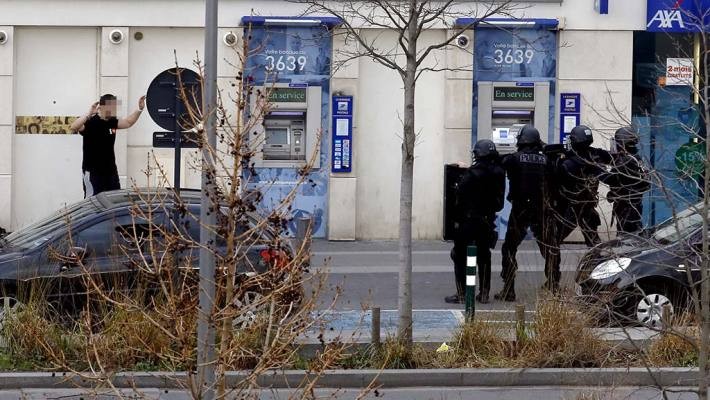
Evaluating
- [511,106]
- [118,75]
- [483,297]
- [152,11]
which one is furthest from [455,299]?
[152,11]

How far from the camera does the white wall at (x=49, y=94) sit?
744 inches

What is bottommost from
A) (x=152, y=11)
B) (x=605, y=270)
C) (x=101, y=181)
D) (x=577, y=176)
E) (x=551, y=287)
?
(x=551, y=287)

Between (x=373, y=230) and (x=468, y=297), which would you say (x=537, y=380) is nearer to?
(x=468, y=297)

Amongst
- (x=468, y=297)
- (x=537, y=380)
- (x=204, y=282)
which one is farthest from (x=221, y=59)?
(x=204, y=282)

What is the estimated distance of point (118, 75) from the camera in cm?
1867

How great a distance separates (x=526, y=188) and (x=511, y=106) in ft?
18.2

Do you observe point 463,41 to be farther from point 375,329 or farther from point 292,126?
point 375,329

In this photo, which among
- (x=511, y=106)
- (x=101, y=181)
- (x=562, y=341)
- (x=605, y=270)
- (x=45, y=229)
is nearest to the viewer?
(x=562, y=341)

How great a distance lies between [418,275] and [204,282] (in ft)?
34.3

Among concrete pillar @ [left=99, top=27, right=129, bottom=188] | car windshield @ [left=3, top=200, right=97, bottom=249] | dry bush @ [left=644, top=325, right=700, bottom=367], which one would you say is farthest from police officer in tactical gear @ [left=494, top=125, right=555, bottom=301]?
concrete pillar @ [left=99, top=27, right=129, bottom=188]

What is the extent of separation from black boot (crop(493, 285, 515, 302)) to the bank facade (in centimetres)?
569

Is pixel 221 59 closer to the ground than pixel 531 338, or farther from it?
farther from it

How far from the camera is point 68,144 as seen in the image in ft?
62.1

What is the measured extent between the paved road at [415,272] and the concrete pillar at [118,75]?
10.4 feet
